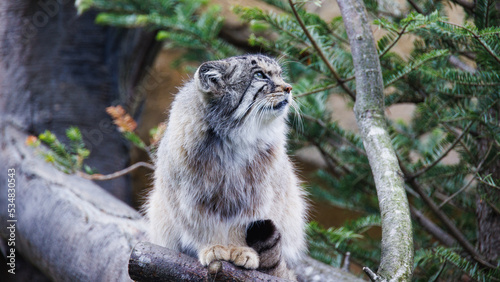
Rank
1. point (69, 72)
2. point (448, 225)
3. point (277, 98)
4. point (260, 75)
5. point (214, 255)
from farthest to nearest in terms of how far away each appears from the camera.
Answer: point (69, 72) < point (448, 225) < point (260, 75) < point (277, 98) < point (214, 255)

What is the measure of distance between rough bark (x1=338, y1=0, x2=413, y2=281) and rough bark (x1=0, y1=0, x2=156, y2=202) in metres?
3.10

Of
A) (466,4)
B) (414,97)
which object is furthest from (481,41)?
(414,97)

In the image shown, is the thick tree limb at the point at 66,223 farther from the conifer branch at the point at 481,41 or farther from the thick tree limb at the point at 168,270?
the conifer branch at the point at 481,41

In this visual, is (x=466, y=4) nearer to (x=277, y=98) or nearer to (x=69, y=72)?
(x=277, y=98)

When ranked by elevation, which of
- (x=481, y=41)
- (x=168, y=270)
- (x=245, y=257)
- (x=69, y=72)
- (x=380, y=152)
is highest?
(x=481, y=41)

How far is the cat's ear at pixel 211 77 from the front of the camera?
8.29 ft

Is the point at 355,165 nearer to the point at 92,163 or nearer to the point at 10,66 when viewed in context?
the point at 92,163

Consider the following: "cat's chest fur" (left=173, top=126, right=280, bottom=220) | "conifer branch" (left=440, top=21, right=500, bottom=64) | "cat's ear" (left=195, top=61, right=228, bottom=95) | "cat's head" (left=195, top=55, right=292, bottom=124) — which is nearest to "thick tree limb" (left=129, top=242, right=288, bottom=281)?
"cat's chest fur" (left=173, top=126, right=280, bottom=220)

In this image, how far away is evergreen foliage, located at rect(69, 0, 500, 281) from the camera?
2.64 m

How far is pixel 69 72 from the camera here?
485 cm

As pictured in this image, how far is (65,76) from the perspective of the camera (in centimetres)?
482

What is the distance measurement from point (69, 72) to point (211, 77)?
2.81m

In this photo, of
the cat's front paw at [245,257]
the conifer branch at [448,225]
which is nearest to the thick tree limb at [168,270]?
the cat's front paw at [245,257]

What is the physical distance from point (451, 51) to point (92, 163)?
3504mm
